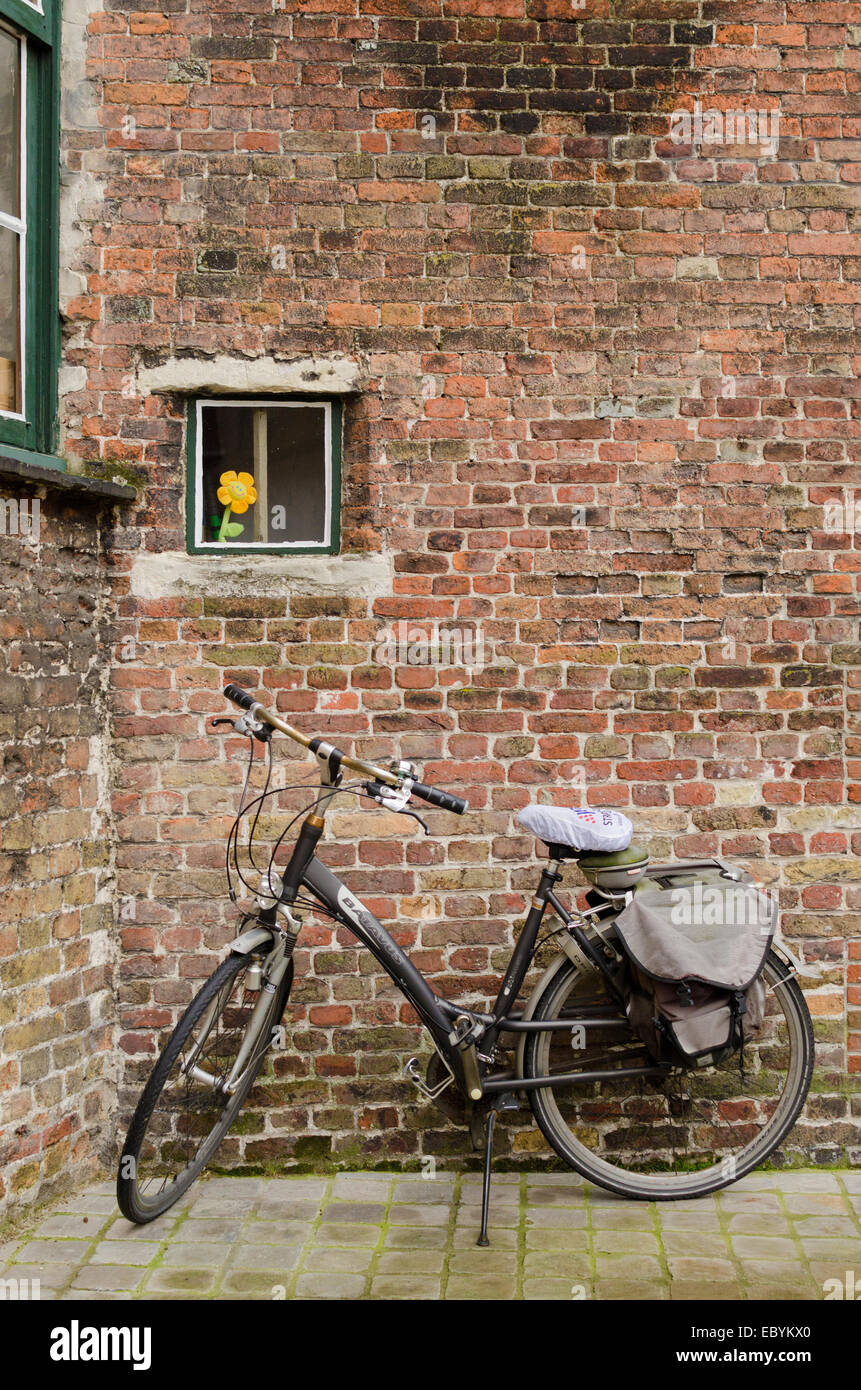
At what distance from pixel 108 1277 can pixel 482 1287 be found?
1016 millimetres

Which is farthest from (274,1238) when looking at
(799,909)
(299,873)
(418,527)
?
(418,527)

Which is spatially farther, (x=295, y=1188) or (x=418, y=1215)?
(x=295, y=1188)

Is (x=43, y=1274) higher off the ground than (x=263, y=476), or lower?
lower

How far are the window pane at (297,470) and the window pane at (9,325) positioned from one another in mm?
818

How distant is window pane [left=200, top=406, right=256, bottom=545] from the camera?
12.8 ft

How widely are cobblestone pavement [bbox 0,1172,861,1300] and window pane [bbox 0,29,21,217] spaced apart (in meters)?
3.17

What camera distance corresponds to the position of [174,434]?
12.6 feet

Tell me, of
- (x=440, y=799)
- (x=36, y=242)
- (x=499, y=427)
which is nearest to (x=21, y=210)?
(x=36, y=242)

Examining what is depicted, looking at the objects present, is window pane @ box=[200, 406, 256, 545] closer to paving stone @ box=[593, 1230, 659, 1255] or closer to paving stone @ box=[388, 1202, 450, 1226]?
paving stone @ box=[388, 1202, 450, 1226]

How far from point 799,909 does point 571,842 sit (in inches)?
37.2

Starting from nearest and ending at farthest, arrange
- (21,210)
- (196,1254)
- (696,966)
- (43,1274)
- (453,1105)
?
(43,1274) → (196,1254) → (696,966) → (21,210) → (453,1105)

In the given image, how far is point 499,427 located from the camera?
382 cm

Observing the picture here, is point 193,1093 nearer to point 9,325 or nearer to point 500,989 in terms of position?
point 500,989

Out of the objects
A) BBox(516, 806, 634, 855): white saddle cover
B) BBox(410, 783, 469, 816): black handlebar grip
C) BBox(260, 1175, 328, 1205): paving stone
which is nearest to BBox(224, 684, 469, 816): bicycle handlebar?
BBox(410, 783, 469, 816): black handlebar grip
